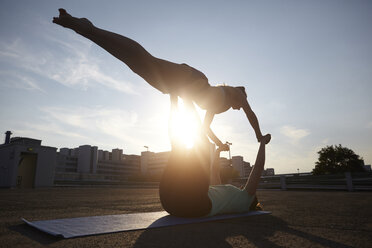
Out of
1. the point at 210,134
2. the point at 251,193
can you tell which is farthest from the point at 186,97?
the point at 251,193

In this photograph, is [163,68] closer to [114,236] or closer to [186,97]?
[186,97]

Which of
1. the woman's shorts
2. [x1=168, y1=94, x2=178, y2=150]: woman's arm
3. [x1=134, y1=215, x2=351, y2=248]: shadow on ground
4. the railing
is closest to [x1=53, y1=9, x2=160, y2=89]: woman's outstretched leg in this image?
[x1=168, y1=94, x2=178, y2=150]: woman's arm

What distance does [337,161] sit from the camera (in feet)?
145

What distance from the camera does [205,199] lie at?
98.7 inches

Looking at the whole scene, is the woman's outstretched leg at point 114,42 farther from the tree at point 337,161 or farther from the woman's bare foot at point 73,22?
the tree at point 337,161

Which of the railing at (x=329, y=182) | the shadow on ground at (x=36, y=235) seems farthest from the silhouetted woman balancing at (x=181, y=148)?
the railing at (x=329, y=182)

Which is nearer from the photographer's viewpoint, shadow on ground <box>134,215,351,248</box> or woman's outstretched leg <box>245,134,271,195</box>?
shadow on ground <box>134,215,351,248</box>

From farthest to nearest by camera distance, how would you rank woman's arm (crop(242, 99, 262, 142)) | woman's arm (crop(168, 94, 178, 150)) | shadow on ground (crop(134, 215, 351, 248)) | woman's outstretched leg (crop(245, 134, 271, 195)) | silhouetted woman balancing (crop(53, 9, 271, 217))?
woman's arm (crop(242, 99, 262, 142)) → woman's outstretched leg (crop(245, 134, 271, 195)) → woman's arm (crop(168, 94, 178, 150)) → silhouetted woman balancing (crop(53, 9, 271, 217)) → shadow on ground (crop(134, 215, 351, 248))

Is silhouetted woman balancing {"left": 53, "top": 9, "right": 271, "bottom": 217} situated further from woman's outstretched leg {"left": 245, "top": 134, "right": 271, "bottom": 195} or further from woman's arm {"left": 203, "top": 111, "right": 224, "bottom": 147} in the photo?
woman's arm {"left": 203, "top": 111, "right": 224, "bottom": 147}

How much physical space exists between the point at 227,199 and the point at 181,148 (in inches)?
38.9

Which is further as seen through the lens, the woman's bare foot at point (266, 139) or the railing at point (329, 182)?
the railing at point (329, 182)

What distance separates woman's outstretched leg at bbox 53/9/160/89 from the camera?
Result: 2436mm

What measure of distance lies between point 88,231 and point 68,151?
108473 mm

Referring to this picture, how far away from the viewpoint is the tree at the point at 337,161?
42188mm
